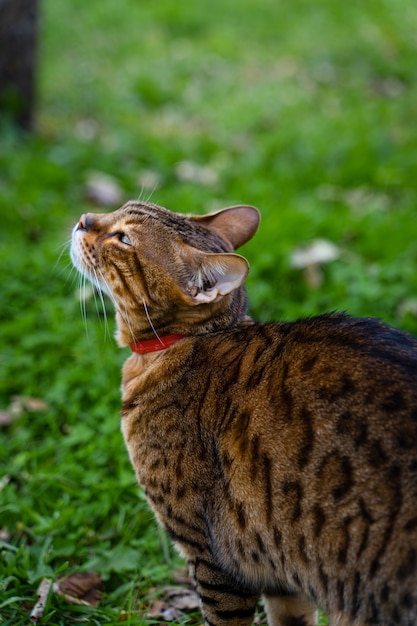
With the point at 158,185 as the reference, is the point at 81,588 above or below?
below

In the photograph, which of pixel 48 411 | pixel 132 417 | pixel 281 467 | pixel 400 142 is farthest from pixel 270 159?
pixel 281 467

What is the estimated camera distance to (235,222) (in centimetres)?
302

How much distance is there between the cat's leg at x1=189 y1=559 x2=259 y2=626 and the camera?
244 cm

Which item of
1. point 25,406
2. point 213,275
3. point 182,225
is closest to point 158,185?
point 25,406

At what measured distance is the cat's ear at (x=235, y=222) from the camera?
3000 millimetres

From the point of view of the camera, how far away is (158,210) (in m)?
2.89

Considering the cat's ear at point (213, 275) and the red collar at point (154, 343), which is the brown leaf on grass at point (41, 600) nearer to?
the red collar at point (154, 343)

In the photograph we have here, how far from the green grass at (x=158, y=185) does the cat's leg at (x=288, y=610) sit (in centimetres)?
51

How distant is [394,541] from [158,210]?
150 centimetres

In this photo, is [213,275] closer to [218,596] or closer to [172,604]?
[218,596]

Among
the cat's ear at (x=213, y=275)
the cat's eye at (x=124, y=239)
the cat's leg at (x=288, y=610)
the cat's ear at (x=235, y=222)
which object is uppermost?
the cat's ear at (x=235, y=222)

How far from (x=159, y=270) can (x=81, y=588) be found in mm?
1245

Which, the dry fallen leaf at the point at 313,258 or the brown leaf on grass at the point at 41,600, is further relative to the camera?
the dry fallen leaf at the point at 313,258

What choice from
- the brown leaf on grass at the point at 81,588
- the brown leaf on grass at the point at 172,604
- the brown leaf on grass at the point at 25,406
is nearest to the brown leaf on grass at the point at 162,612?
the brown leaf on grass at the point at 172,604
